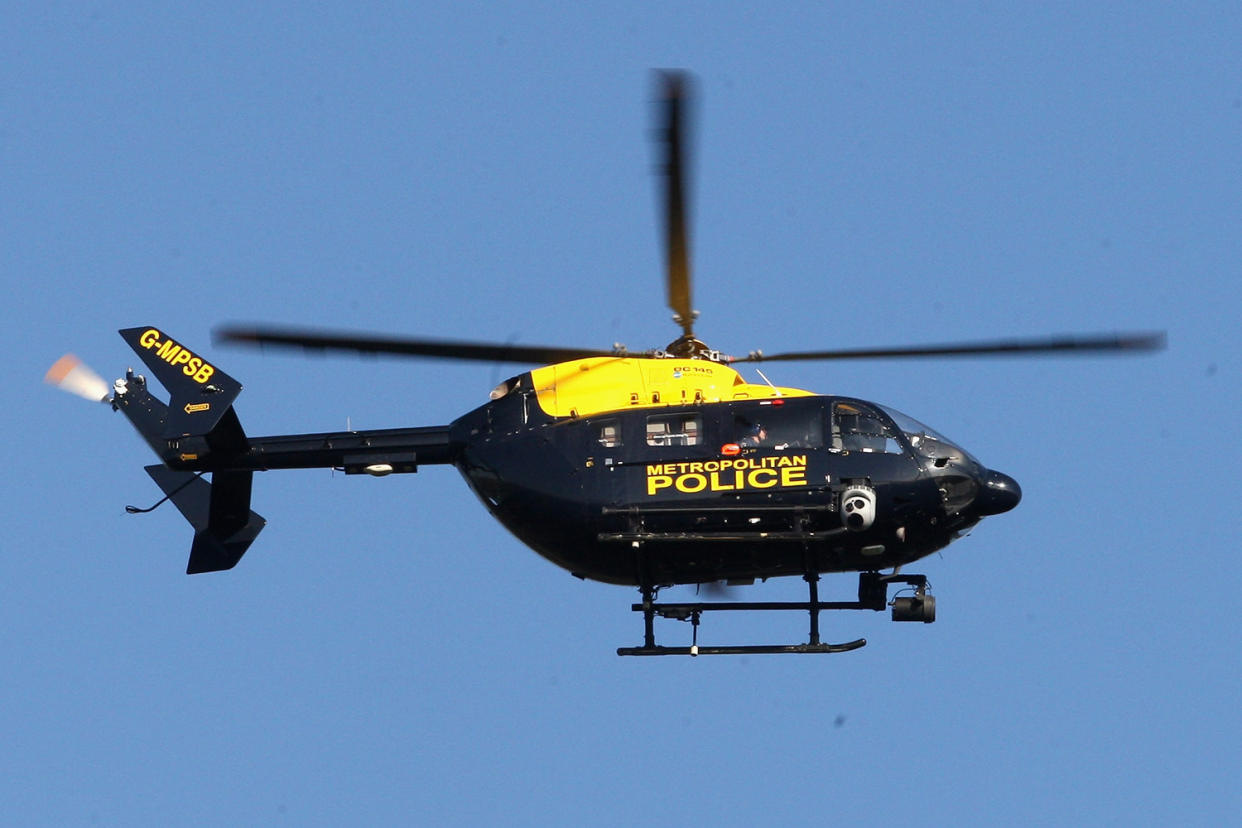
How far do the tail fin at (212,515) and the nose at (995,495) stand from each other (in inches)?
387

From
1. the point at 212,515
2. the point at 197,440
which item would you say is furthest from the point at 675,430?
the point at 212,515

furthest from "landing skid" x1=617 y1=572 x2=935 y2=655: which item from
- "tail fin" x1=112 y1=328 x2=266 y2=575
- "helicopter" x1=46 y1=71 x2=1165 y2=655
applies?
"tail fin" x1=112 y1=328 x2=266 y2=575

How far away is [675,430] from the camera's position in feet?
82.4

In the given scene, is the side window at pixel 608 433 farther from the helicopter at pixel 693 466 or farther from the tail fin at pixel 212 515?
the tail fin at pixel 212 515

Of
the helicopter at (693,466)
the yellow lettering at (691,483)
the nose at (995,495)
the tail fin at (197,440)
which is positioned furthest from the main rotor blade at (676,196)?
the tail fin at (197,440)

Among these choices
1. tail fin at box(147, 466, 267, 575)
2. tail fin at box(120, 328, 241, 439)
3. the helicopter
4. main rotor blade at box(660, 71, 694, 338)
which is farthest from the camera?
tail fin at box(147, 466, 267, 575)

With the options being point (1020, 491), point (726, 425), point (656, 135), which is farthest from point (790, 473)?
point (656, 135)

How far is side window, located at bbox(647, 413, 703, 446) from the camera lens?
2502cm

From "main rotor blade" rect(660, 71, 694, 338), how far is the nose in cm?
414

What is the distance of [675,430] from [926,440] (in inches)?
119

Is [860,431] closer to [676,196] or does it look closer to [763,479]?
[763,479]

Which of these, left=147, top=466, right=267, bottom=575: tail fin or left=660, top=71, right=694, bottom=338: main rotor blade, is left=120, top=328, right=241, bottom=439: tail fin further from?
left=660, top=71, right=694, bottom=338: main rotor blade

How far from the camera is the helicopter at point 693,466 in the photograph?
24.4 m

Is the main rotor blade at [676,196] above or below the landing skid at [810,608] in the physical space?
above
